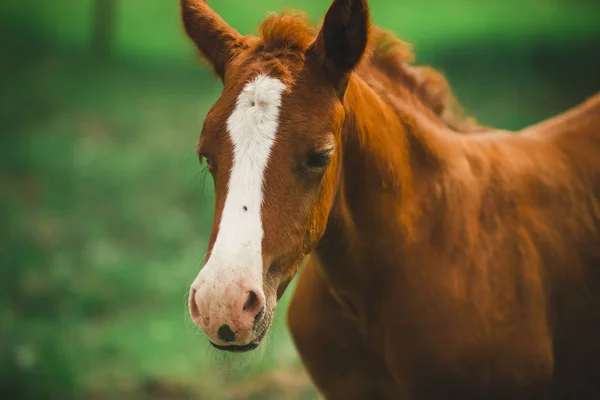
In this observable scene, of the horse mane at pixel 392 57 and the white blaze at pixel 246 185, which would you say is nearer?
the white blaze at pixel 246 185

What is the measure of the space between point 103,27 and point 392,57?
508 centimetres

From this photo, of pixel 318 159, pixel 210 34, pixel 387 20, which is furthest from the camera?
pixel 387 20

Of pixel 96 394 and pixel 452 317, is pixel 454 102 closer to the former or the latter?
pixel 452 317

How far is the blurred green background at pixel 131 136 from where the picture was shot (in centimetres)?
485

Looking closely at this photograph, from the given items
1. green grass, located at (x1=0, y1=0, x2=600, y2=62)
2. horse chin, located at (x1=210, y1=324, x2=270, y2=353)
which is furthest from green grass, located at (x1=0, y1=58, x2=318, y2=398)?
horse chin, located at (x1=210, y1=324, x2=270, y2=353)

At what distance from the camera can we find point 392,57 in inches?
94.1

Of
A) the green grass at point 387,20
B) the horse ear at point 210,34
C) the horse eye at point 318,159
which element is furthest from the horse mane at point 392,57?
the green grass at point 387,20

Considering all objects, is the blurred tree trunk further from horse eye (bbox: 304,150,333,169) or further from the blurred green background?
horse eye (bbox: 304,150,333,169)

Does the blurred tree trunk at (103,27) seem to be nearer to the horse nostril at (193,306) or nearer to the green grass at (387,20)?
the green grass at (387,20)

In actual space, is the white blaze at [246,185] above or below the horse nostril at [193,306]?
above

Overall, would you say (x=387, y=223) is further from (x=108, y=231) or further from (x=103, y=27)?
(x=103, y=27)

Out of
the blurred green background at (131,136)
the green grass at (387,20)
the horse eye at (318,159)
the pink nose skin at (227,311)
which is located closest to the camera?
the pink nose skin at (227,311)

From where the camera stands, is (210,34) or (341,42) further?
(210,34)

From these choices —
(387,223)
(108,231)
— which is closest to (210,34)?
(387,223)
